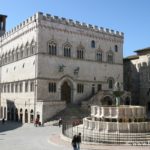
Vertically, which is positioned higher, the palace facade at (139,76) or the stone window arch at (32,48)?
the stone window arch at (32,48)

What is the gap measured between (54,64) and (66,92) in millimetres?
4585

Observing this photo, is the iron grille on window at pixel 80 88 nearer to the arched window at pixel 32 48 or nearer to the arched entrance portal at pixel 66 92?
the arched entrance portal at pixel 66 92

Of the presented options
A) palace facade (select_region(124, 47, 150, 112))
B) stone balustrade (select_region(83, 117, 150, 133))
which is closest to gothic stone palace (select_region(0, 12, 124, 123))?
palace facade (select_region(124, 47, 150, 112))

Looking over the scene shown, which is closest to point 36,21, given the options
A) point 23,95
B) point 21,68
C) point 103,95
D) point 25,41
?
point 25,41

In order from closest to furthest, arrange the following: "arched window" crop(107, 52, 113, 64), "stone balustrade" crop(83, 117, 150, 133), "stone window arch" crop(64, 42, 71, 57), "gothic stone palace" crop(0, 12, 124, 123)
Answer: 1. "stone balustrade" crop(83, 117, 150, 133)
2. "gothic stone palace" crop(0, 12, 124, 123)
3. "stone window arch" crop(64, 42, 71, 57)
4. "arched window" crop(107, 52, 113, 64)

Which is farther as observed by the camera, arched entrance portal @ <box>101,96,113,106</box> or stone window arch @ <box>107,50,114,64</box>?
stone window arch @ <box>107,50,114,64</box>

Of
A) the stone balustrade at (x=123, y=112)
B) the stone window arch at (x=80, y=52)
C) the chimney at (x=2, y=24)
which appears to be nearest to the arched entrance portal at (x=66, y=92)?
the stone window arch at (x=80, y=52)

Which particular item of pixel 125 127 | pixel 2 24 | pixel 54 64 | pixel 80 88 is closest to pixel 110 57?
pixel 80 88

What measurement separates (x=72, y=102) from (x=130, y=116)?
20884 millimetres

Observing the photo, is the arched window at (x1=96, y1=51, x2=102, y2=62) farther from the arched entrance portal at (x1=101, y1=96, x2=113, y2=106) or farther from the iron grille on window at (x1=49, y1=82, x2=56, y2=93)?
the iron grille on window at (x1=49, y1=82, x2=56, y2=93)

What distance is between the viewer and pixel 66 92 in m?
45.4

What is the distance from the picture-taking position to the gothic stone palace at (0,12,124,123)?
43.1m

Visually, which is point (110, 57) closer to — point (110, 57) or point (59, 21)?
point (110, 57)

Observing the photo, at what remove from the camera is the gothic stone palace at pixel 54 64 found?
4309 cm
